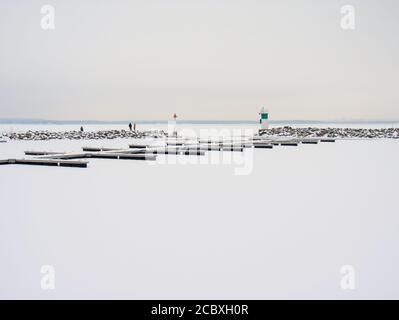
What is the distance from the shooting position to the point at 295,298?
3080mm

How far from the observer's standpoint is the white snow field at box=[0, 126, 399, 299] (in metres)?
3.27

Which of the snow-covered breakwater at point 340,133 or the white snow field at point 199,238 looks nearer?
Answer: the white snow field at point 199,238

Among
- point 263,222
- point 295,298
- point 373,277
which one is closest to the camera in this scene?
point 295,298

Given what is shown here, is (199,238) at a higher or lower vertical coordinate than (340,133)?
lower

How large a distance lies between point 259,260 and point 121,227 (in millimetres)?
1589

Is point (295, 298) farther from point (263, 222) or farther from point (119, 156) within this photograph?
point (119, 156)

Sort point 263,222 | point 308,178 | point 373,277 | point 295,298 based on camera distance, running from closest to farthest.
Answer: point 295,298 < point 373,277 < point 263,222 < point 308,178

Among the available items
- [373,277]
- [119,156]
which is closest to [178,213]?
[373,277]

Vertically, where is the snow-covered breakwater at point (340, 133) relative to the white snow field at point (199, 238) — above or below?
above

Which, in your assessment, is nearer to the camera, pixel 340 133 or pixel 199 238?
pixel 199 238

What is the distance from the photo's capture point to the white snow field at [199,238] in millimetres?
3268

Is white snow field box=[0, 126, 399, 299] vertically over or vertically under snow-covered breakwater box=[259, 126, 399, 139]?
under

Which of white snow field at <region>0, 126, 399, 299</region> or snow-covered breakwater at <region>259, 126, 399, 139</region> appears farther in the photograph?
snow-covered breakwater at <region>259, 126, 399, 139</region>

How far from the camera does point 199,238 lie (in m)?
4.45
